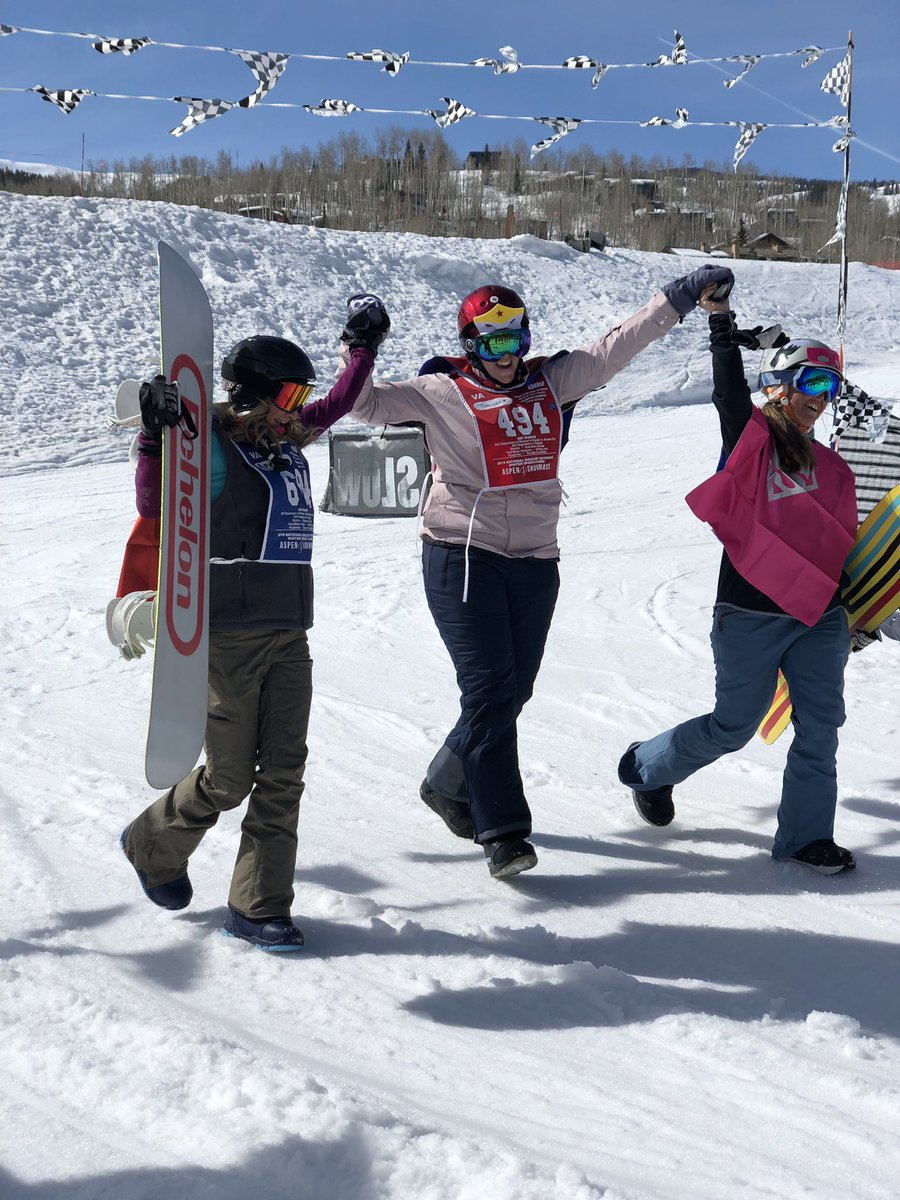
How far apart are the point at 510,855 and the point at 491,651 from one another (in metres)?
0.64

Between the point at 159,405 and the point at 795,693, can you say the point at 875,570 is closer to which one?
the point at 795,693

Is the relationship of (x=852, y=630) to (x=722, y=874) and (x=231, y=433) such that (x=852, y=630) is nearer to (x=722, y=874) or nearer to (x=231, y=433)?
(x=722, y=874)

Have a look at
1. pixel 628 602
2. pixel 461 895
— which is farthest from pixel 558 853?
pixel 628 602

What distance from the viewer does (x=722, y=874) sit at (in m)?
3.56

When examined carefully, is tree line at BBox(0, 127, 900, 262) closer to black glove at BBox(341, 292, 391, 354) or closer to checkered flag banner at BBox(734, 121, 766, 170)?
checkered flag banner at BBox(734, 121, 766, 170)

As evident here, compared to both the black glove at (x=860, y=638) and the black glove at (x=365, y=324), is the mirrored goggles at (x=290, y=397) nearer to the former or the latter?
the black glove at (x=365, y=324)

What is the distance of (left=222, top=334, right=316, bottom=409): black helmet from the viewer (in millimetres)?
2945

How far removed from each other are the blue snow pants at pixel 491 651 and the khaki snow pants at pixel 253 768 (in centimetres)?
61

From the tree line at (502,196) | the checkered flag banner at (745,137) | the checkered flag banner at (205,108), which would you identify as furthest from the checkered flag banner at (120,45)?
the tree line at (502,196)

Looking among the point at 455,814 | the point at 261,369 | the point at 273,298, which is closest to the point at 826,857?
the point at 455,814

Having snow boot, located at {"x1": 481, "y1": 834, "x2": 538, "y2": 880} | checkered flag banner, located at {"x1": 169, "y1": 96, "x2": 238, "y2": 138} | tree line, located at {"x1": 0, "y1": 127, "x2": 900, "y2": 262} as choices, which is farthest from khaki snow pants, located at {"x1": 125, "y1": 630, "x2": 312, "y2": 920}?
tree line, located at {"x1": 0, "y1": 127, "x2": 900, "y2": 262}

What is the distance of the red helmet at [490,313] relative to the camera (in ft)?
11.4

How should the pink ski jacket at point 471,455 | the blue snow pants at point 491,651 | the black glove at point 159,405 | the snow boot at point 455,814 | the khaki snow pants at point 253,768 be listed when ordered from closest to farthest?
1. the black glove at point 159,405
2. the khaki snow pants at point 253,768
3. the blue snow pants at point 491,651
4. the pink ski jacket at point 471,455
5. the snow boot at point 455,814

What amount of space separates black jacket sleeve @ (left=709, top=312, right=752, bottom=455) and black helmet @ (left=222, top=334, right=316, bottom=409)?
4.10ft
